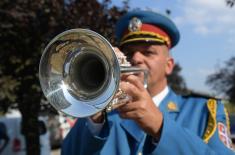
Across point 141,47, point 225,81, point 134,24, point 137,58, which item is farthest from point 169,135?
point 225,81

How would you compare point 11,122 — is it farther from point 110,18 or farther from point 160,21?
point 160,21

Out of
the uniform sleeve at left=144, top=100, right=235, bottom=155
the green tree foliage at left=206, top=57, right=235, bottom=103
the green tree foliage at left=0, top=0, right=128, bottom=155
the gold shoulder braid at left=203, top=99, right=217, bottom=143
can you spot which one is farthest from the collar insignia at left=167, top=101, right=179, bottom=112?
the green tree foliage at left=206, top=57, right=235, bottom=103

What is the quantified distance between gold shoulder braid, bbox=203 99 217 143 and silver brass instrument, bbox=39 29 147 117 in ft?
1.35

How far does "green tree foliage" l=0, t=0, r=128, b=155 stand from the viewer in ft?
20.0

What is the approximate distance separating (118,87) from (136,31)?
73 cm

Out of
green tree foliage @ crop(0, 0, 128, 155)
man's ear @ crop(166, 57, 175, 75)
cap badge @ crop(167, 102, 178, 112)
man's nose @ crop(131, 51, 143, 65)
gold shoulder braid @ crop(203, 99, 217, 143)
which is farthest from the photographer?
green tree foliage @ crop(0, 0, 128, 155)

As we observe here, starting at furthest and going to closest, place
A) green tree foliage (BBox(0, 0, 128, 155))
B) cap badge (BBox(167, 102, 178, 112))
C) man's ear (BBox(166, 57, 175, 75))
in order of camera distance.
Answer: green tree foliage (BBox(0, 0, 128, 155)) < man's ear (BBox(166, 57, 175, 75)) < cap badge (BBox(167, 102, 178, 112))

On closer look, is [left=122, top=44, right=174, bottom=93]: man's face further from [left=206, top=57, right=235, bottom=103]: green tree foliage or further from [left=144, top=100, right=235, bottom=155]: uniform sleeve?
A: [left=206, top=57, right=235, bottom=103]: green tree foliage

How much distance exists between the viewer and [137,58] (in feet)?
8.68

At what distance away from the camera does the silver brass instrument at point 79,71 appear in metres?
2.27

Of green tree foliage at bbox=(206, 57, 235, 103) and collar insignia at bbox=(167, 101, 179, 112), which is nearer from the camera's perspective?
collar insignia at bbox=(167, 101, 179, 112)

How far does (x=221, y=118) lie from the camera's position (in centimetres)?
266

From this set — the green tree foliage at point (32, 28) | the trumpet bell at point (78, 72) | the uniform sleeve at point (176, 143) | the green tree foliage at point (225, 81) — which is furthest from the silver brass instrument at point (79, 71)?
the green tree foliage at point (225, 81)

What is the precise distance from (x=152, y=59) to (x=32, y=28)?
3.81 meters
